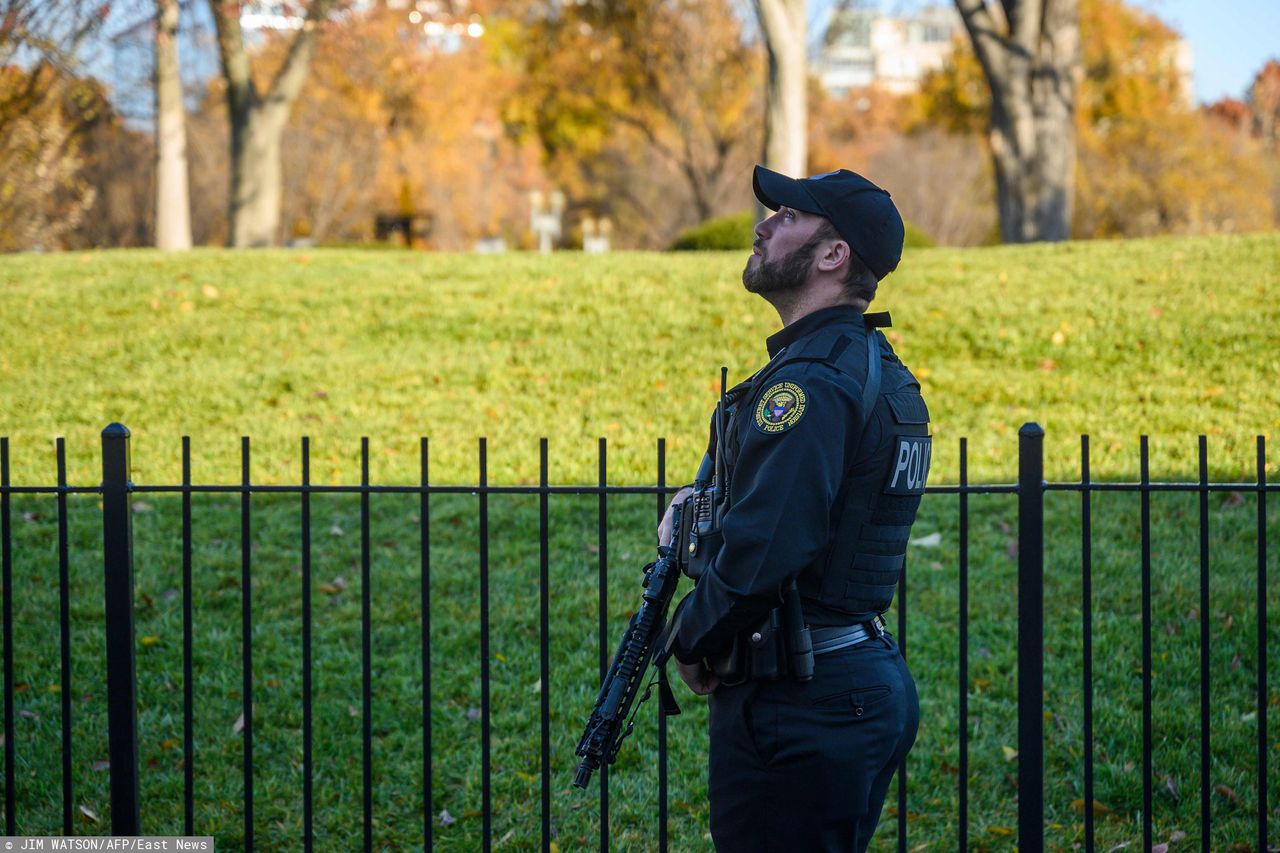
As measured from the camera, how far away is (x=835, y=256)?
2516mm

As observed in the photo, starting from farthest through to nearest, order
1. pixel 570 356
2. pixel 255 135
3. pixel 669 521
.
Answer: pixel 255 135, pixel 570 356, pixel 669 521

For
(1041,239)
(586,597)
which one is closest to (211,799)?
(586,597)

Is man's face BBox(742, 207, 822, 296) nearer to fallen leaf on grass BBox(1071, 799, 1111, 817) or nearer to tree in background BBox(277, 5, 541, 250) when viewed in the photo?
fallen leaf on grass BBox(1071, 799, 1111, 817)

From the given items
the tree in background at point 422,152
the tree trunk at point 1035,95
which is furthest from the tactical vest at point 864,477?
the tree in background at point 422,152

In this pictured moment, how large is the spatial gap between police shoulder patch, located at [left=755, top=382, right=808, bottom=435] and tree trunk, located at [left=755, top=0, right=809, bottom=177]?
1375 cm

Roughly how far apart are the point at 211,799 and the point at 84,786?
20.2 inches

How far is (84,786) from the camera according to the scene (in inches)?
183

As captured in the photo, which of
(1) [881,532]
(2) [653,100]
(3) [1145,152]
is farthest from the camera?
(2) [653,100]

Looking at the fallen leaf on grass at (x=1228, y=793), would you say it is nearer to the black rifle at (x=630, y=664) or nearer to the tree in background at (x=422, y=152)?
the black rifle at (x=630, y=664)

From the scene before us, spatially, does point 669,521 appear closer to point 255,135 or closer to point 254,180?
point 254,180

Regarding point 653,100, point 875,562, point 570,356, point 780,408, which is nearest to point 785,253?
point 780,408

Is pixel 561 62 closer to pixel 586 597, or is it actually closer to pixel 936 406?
pixel 936 406

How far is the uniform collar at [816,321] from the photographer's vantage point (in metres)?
2.51

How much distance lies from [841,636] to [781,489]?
0.43 meters
